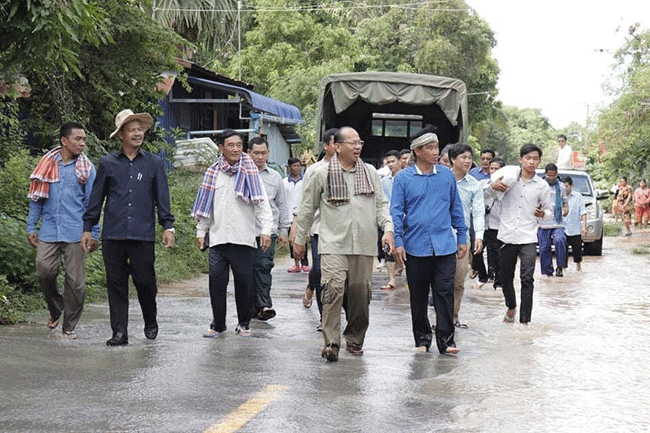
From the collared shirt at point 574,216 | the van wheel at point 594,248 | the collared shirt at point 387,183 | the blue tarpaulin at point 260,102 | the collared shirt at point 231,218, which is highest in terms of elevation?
the blue tarpaulin at point 260,102

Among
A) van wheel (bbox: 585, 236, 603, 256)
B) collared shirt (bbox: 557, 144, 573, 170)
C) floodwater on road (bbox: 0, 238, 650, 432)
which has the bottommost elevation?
van wheel (bbox: 585, 236, 603, 256)

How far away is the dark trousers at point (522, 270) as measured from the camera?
1111cm

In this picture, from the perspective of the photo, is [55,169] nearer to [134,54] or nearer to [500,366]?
[500,366]

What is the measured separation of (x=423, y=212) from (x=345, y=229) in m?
0.78

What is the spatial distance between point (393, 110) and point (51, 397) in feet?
44.0

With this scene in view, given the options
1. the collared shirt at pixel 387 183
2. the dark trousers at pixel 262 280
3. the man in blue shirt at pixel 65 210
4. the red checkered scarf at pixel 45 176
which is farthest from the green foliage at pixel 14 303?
the collared shirt at pixel 387 183

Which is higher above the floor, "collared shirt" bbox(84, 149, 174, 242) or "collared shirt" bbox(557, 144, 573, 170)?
"collared shirt" bbox(557, 144, 573, 170)

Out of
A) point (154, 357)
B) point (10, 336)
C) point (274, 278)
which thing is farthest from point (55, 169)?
point (274, 278)

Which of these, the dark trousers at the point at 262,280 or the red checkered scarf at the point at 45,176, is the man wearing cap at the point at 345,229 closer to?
the red checkered scarf at the point at 45,176

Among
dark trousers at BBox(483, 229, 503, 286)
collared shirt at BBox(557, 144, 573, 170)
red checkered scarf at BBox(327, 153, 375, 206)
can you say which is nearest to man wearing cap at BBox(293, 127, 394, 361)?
red checkered scarf at BBox(327, 153, 375, 206)

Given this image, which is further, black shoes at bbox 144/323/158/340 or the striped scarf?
the striped scarf

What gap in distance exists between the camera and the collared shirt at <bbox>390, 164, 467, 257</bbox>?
9.16 m

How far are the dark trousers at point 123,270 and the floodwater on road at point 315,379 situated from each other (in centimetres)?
29

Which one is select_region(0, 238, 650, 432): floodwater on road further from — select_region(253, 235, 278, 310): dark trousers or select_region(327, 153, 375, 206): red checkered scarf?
select_region(327, 153, 375, 206): red checkered scarf
